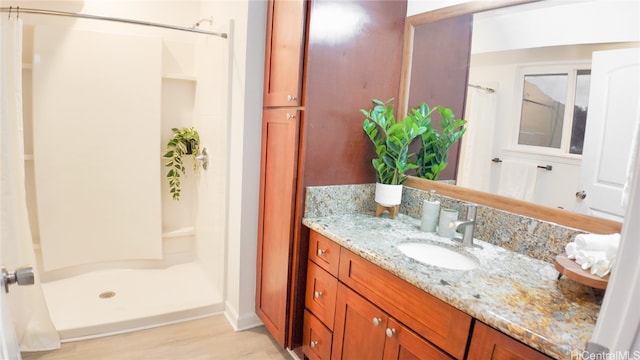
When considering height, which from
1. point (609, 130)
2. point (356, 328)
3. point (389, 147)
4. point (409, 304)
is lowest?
point (356, 328)

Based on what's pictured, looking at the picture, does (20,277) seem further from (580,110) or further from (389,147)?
(580,110)

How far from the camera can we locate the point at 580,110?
133cm

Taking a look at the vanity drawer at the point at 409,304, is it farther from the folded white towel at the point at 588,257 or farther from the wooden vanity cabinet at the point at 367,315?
the folded white towel at the point at 588,257

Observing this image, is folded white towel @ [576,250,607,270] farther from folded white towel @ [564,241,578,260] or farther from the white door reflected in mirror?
the white door reflected in mirror

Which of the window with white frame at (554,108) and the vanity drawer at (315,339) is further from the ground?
the window with white frame at (554,108)

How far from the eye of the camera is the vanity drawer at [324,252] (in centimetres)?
160

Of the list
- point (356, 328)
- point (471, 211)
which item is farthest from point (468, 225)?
point (356, 328)

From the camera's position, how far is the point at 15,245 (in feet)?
5.83

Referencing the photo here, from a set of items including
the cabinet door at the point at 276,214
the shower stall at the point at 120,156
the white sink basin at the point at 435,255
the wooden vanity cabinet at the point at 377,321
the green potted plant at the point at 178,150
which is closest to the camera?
the wooden vanity cabinet at the point at 377,321

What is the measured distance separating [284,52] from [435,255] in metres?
1.20

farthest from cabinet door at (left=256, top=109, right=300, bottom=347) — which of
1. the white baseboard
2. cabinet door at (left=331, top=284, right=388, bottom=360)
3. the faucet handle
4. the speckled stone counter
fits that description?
the faucet handle

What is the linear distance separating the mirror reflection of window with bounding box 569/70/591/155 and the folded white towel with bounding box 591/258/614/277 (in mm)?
465

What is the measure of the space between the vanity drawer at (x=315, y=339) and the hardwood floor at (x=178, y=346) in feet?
0.90

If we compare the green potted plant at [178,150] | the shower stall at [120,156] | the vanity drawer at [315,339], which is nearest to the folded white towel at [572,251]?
the vanity drawer at [315,339]
